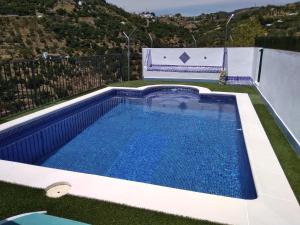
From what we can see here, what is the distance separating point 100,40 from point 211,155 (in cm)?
3427

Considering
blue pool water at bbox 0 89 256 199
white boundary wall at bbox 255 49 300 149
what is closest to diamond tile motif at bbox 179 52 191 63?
blue pool water at bbox 0 89 256 199

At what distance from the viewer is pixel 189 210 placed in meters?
2.79

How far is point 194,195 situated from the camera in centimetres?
305

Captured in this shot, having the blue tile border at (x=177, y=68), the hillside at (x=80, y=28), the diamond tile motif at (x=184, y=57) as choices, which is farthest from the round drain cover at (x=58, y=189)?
the hillside at (x=80, y=28)

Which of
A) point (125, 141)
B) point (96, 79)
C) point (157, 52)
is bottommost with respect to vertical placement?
point (125, 141)

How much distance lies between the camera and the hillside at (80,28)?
31391 mm

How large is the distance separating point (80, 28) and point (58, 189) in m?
37.6

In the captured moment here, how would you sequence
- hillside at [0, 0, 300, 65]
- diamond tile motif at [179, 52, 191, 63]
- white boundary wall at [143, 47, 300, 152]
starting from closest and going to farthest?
white boundary wall at [143, 47, 300, 152]
diamond tile motif at [179, 52, 191, 63]
hillside at [0, 0, 300, 65]

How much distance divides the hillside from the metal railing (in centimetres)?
1692

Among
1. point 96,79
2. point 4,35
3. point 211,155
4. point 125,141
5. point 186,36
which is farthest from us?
point 186,36

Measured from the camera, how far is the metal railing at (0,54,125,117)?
6.76m

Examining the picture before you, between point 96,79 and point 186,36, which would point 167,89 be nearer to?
point 96,79

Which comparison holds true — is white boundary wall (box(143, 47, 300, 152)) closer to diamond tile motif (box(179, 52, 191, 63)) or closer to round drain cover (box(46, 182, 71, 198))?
diamond tile motif (box(179, 52, 191, 63))

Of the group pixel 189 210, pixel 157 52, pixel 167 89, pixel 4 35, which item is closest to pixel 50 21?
pixel 4 35
